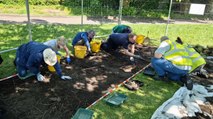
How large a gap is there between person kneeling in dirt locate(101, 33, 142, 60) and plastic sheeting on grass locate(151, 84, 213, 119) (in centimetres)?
210

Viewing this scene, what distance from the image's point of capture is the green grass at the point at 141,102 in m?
4.40

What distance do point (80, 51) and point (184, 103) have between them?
340 centimetres

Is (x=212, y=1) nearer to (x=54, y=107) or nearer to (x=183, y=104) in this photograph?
(x=183, y=104)

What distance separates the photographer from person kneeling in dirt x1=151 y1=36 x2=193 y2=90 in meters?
Answer: 5.36

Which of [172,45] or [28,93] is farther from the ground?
[172,45]

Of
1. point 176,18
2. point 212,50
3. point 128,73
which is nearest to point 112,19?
point 176,18

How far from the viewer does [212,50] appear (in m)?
8.38

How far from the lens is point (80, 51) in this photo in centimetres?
688

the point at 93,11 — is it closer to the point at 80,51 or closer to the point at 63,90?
the point at 80,51

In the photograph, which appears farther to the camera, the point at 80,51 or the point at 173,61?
the point at 80,51

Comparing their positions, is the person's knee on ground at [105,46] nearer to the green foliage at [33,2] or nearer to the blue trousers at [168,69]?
the blue trousers at [168,69]

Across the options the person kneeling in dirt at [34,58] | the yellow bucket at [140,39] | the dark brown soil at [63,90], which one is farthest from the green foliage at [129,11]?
the person kneeling in dirt at [34,58]

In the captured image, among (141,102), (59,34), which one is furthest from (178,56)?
(59,34)

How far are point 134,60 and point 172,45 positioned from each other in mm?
1854
